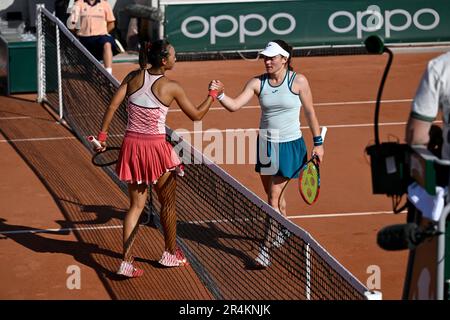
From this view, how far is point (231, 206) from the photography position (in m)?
8.94

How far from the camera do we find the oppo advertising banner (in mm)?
20188

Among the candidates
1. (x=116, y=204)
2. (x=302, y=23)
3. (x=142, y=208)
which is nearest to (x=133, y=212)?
(x=142, y=208)

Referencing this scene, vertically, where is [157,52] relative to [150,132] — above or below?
above

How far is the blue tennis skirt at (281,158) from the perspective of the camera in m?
9.49

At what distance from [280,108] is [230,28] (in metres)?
11.0

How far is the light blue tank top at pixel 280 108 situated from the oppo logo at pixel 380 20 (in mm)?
11356

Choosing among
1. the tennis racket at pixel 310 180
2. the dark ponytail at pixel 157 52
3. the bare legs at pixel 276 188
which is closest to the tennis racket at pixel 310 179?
the tennis racket at pixel 310 180

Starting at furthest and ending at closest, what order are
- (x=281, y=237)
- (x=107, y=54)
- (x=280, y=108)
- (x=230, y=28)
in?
(x=230, y=28) < (x=107, y=54) < (x=280, y=108) < (x=281, y=237)

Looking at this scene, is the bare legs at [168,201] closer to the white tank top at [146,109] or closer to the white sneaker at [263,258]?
the white tank top at [146,109]

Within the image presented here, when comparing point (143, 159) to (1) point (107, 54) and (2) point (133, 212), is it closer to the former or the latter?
(2) point (133, 212)

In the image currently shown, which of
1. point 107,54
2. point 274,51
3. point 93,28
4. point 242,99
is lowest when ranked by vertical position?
point 107,54

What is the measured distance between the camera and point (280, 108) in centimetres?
948

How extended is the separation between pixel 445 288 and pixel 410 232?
726 millimetres

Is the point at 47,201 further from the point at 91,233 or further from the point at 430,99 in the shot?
the point at 430,99
